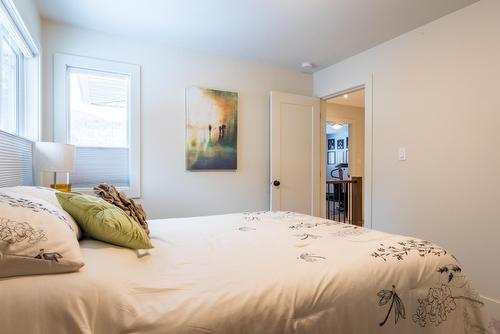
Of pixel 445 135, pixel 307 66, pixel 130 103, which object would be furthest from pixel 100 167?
pixel 445 135

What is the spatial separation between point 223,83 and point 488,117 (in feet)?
8.34

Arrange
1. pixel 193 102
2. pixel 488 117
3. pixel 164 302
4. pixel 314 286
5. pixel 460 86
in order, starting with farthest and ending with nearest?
pixel 193 102
pixel 460 86
pixel 488 117
pixel 314 286
pixel 164 302

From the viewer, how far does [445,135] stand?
2477 mm

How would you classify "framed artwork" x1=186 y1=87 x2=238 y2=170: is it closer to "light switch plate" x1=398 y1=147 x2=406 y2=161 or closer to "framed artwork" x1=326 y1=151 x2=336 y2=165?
"light switch plate" x1=398 y1=147 x2=406 y2=161

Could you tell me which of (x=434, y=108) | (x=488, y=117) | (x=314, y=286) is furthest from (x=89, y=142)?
(x=488, y=117)

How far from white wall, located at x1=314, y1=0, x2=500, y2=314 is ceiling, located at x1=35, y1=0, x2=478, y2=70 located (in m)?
0.23

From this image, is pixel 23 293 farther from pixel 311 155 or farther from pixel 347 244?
pixel 311 155

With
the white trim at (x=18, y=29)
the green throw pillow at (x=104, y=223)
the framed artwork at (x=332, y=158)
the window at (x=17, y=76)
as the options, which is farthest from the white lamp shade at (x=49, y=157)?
the framed artwork at (x=332, y=158)

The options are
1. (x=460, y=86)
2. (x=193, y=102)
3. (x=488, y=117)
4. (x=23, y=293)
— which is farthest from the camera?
(x=193, y=102)

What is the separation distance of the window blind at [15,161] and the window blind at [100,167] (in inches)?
20.8

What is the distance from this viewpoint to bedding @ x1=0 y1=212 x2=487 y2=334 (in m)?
0.75

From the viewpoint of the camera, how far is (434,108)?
2.56 metres

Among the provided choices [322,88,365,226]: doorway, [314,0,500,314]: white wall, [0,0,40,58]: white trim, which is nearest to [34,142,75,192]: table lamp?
[0,0,40,58]: white trim

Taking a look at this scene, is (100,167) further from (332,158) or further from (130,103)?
(332,158)
